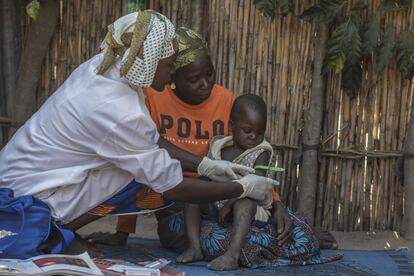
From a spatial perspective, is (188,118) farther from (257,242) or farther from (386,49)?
(386,49)

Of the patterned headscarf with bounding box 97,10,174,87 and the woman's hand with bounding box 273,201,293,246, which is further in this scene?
the woman's hand with bounding box 273,201,293,246

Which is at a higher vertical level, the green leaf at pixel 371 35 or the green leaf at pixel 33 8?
the green leaf at pixel 33 8

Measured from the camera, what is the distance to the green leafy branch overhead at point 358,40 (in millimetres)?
4441

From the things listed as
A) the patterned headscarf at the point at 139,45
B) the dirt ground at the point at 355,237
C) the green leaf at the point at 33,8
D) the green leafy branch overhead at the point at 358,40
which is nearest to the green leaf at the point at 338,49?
the green leafy branch overhead at the point at 358,40

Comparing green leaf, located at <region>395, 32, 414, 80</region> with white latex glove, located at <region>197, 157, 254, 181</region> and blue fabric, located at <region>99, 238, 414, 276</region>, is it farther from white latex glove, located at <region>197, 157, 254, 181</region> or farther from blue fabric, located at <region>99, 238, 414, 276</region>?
white latex glove, located at <region>197, 157, 254, 181</region>

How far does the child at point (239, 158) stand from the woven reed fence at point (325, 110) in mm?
1044

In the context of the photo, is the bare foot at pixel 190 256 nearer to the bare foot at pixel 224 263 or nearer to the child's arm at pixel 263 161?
the bare foot at pixel 224 263

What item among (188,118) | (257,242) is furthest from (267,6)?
(257,242)

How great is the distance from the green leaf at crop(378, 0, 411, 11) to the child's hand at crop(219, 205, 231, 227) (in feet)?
5.15

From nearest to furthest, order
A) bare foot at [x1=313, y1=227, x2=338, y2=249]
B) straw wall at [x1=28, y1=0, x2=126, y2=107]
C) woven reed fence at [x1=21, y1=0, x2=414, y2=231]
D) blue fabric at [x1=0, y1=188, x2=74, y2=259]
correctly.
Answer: blue fabric at [x1=0, y1=188, x2=74, y2=259]
bare foot at [x1=313, y1=227, x2=338, y2=249]
woven reed fence at [x1=21, y1=0, x2=414, y2=231]
straw wall at [x1=28, y1=0, x2=126, y2=107]

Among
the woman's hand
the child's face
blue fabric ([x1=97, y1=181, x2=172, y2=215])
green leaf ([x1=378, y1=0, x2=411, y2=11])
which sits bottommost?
the woman's hand

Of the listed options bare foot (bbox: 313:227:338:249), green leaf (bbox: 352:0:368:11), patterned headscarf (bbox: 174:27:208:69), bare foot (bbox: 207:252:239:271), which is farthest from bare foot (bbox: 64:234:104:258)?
green leaf (bbox: 352:0:368:11)

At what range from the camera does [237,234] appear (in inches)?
137

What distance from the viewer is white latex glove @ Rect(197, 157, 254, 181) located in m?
3.52
